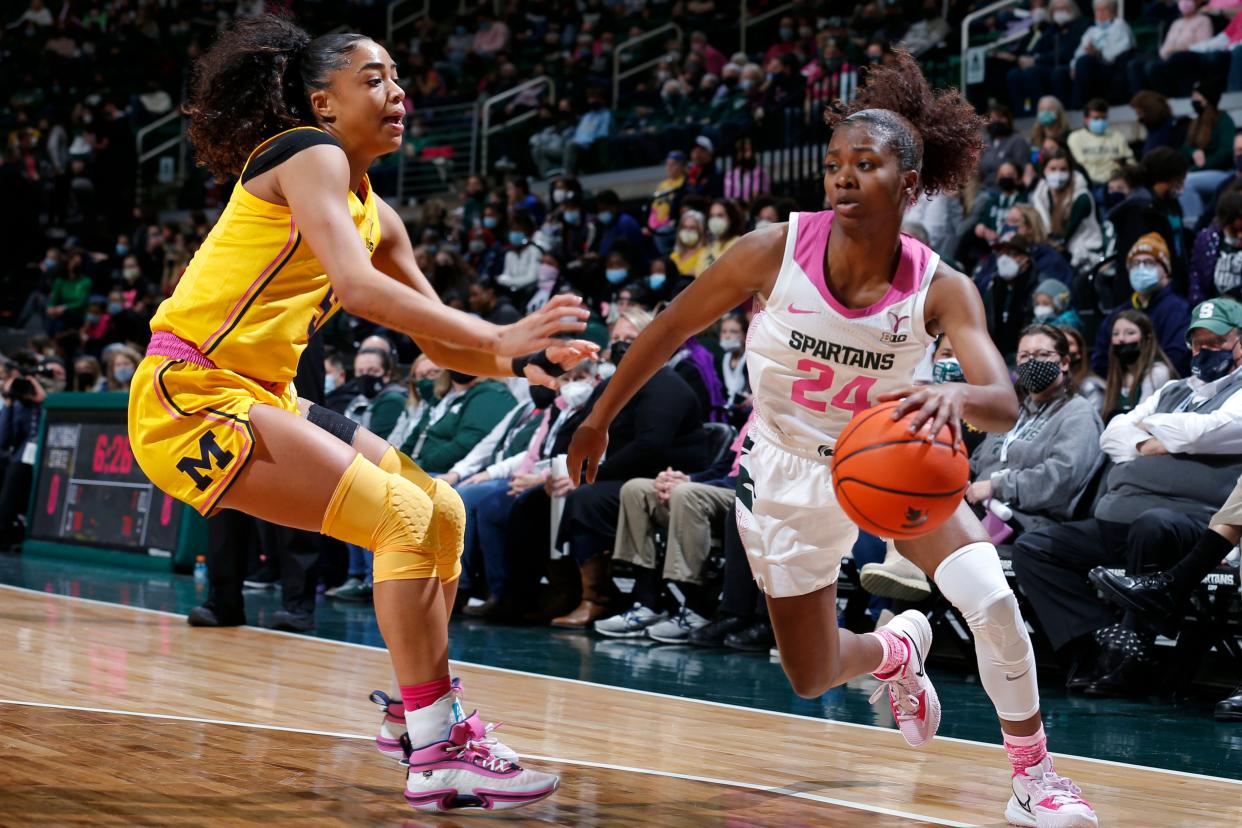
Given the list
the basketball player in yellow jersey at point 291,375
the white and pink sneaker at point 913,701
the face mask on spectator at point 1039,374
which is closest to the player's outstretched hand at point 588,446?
the basketball player in yellow jersey at point 291,375

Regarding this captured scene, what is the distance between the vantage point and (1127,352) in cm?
683

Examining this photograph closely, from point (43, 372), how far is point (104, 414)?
120 inches

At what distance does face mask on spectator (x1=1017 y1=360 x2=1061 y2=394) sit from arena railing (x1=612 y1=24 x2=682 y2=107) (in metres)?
11.7

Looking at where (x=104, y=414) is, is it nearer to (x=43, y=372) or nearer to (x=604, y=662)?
(x=43, y=372)

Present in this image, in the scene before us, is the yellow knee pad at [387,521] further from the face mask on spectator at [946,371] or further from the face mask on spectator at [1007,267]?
the face mask on spectator at [1007,267]

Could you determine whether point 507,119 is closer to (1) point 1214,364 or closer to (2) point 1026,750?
(1) point 1214,364

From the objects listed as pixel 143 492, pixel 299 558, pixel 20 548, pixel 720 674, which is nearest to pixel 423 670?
pixel 720 674

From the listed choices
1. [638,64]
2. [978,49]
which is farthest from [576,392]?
[638,64]

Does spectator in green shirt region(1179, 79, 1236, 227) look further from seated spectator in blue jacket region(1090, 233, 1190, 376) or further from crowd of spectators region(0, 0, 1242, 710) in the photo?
seated spectator in blue jacket region(1090, 233, 1190, 376)

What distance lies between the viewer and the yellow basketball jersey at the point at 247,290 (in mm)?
3248

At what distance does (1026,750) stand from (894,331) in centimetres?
102

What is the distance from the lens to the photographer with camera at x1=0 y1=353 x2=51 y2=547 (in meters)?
12.1

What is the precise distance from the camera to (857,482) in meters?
3.06

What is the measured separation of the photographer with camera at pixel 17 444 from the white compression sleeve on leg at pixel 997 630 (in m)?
10.1
